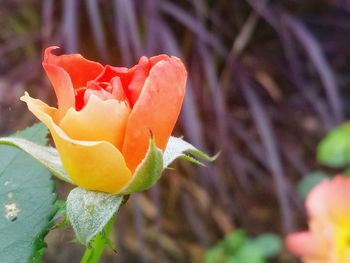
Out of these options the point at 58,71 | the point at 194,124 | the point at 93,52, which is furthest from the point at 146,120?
the point at 93,52

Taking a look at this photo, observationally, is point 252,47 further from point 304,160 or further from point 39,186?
point 39,186

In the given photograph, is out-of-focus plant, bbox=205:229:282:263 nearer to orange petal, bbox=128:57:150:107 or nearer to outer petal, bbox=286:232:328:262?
outer petal, bbox=286:232:328:262

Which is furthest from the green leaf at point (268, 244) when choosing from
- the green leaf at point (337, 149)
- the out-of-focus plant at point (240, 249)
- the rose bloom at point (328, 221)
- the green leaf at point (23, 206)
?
the green leaf at point (23, 206)

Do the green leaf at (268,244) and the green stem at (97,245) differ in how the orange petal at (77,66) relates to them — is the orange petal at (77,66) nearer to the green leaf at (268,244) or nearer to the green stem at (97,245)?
the green stem at (97,245)

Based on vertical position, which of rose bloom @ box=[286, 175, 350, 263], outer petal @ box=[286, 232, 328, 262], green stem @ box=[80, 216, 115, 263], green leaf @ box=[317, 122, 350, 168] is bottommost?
green stem @ box=[80, 216, 115, 263]

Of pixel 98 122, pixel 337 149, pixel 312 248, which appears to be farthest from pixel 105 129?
pixel 337 149

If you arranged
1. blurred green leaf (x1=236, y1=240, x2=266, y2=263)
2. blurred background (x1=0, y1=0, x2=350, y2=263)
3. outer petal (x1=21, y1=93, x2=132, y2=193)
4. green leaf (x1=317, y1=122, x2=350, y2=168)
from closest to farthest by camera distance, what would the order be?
outer petal (x1=21, y1=93, x2=132, y2=193) → green leaf (x1=317, y1=122, x2=350, y2=168) → blurred green leaf (x1=236, y1=240, x2=266, y2=263) → blurred background (x1=0, y1=0, x2=350, y2=263)

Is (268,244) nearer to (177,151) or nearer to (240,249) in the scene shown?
(240,249)

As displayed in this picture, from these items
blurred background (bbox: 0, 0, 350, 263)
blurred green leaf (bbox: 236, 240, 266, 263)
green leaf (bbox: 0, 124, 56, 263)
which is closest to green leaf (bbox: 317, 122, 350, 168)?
blurred green leaf (bbox: 236, 240, 266, 263)
